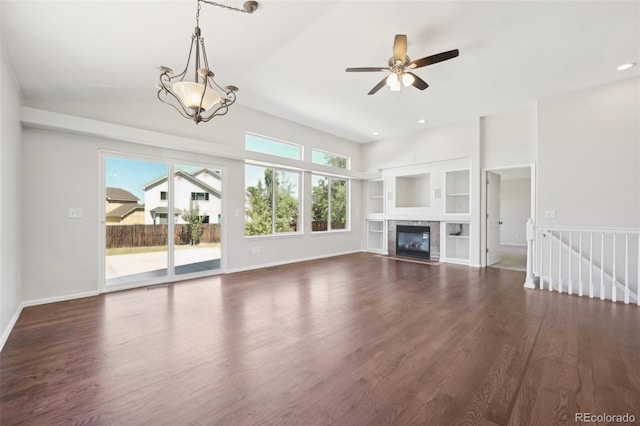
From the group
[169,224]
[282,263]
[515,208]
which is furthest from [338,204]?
[515,208]

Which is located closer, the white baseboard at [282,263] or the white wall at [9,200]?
the white wall at [9,200]

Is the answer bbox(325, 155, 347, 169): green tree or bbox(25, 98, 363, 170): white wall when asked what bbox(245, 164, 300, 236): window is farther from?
bbox(325, 155, 347, 169): green tree

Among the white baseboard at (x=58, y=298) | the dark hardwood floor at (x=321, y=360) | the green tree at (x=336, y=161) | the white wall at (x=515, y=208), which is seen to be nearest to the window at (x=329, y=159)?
the green tree at (x=336, y=161)

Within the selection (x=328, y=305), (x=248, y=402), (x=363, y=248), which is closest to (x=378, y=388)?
(x=248, y=402)

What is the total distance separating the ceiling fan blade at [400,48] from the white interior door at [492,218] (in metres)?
4.46

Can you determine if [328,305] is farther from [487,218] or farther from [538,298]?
[487,218]

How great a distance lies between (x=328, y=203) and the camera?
7887mm

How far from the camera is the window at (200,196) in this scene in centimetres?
516

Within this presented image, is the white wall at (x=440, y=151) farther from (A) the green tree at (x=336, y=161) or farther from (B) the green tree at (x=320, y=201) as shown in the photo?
(B) the green tree at (x=320, y=201)

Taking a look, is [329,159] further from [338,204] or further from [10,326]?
[10,326]

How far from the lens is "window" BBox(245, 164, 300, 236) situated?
20.1ft

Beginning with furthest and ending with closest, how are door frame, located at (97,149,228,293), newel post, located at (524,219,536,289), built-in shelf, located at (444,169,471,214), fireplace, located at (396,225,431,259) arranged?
fireplace, located at (396,225,431,259) < built-in shelf, located at (444,169,471,214) < newel post, located at (524,219,536,289) < door frame, located at (97,149,228,293)

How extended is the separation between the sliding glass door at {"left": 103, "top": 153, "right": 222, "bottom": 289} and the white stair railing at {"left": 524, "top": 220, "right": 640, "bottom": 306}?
5.89 m

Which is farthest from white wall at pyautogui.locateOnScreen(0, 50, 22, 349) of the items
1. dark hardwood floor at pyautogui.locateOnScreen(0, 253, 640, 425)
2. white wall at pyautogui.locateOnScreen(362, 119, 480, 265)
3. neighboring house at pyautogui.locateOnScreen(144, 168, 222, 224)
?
white wall at pyautogui.locateOnScreen(362, 119, 480, 265)
